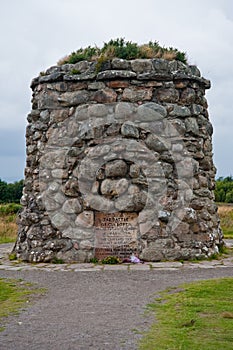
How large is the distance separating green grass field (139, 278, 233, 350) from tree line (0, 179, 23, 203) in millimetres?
24148

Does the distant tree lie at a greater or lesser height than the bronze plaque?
greater

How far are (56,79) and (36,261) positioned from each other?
124 inches

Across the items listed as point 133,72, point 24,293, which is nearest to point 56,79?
point 133,72

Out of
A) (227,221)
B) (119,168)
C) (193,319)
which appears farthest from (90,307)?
(227,221)

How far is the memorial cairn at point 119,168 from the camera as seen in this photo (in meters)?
7.94

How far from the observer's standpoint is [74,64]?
8625 millimetres

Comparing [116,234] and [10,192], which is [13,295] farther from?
[10,192]

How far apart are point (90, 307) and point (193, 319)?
3.73 feet

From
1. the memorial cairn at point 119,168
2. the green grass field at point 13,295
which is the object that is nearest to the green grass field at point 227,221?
the memorial cairn at point 119,168

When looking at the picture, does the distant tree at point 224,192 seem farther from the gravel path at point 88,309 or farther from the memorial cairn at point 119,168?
the gravel path at point 88,309

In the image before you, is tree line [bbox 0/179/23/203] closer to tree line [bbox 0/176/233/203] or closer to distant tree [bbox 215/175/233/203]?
tree line [bbox 0/176/233/203]

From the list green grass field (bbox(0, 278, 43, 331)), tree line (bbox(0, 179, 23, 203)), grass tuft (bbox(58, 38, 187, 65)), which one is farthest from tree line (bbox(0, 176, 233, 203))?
green grass field (bbox(0, 278, 43, 331))

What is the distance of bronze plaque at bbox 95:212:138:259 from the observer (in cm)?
793

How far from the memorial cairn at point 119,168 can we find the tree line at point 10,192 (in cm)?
2075
